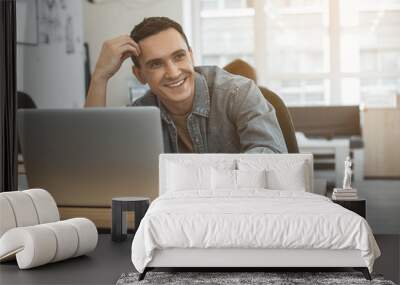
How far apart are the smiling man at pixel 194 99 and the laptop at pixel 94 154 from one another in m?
0.16

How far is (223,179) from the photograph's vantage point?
19.4 ft

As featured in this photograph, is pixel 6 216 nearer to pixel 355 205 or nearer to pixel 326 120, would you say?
pixel 355 205

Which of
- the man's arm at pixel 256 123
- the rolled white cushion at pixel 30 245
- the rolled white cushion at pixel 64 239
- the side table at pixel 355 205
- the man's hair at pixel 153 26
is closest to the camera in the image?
the rolled white cushion at pixel 30 245

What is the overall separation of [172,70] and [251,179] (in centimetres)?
131

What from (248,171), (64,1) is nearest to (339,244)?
(248,171)

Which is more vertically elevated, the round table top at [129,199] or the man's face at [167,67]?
the man's face at [167,67]

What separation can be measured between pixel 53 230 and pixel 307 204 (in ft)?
5.50

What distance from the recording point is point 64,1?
22.5 feet

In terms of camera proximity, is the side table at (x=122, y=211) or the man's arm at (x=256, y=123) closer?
the side table at (x=122, y=211)

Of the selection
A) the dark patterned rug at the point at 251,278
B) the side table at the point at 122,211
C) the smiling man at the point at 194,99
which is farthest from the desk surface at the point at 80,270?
the smiling man at the point at 194,99

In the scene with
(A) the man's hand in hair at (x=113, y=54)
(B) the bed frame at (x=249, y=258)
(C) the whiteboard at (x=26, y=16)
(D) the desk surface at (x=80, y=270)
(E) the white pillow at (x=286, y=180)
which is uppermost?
(C) the whiteboard at (x=26, y=16)

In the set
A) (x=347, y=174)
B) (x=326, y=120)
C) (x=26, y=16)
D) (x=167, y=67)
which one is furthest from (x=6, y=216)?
(x=326, y=120)

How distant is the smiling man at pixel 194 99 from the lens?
6555 mm

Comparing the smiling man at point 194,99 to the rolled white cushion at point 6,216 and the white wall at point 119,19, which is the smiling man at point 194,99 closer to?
the white wall at point 119,19
